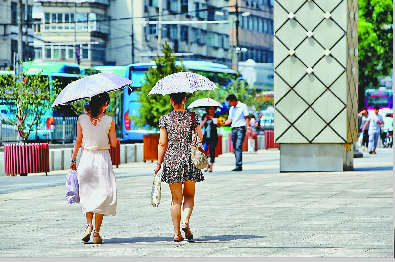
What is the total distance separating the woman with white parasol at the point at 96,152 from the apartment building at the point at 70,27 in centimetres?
8009

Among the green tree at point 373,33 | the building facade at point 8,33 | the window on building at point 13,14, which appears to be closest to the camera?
the green tree at point 373,33

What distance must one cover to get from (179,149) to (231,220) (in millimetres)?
2331

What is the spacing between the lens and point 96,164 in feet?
36.2

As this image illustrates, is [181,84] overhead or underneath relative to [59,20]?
underneath

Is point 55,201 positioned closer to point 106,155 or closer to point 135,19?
point 106,155

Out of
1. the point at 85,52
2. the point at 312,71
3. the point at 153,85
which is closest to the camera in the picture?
the point at 312,71

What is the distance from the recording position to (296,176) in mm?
21859

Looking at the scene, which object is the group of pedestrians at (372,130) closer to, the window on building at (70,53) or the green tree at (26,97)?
the green tree at (26,97)

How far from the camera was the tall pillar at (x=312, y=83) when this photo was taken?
910 inches

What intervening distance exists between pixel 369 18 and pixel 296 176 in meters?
34.7

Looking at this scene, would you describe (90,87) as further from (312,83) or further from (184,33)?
(184,33)

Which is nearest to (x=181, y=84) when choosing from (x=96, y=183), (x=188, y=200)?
(x=188, y=200)

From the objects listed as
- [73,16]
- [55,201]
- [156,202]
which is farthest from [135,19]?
[156,202]

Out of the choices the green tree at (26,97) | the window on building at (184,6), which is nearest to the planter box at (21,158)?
the green tree at (26,97)
